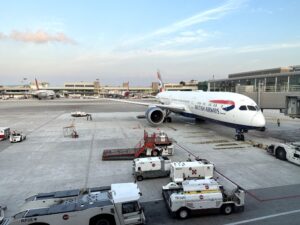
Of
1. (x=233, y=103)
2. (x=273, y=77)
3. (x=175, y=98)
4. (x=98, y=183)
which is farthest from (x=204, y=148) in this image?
(x=273, y=77)

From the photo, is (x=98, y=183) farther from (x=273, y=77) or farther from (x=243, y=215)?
(x=273, y=77)

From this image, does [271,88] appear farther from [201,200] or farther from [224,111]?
[201,200]

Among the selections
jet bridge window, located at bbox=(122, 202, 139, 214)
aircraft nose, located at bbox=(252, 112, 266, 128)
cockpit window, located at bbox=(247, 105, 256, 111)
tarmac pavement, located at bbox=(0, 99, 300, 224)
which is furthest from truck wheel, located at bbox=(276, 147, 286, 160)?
jet bridge window, located at bbox=(122, 202, 139, 214)

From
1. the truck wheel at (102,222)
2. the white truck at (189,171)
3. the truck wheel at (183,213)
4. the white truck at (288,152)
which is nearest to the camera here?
the truck wheel at (102,222)

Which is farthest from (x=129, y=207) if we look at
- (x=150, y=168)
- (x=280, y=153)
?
(x=280, y=153)

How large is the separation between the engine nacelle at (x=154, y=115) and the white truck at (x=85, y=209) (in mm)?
21845

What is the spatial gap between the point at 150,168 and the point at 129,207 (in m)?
5.09

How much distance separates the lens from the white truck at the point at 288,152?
1758 centimetres

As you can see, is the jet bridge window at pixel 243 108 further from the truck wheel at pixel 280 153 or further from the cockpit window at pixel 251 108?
the truck wheel at pixel 280 153

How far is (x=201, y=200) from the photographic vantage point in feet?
36.3

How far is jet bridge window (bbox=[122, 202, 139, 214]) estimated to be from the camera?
10062 mm

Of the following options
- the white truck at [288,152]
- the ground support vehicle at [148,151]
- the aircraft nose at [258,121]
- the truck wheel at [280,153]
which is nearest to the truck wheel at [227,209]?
the ground support vehicle at [148,151]

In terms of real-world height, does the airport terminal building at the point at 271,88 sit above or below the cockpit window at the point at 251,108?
above

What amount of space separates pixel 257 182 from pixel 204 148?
7.62 metres
